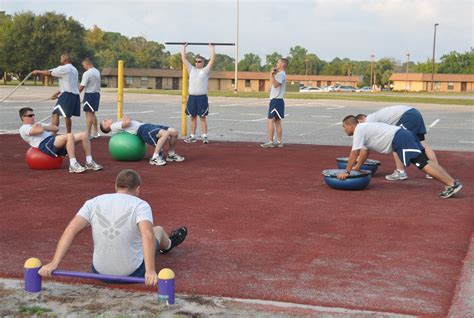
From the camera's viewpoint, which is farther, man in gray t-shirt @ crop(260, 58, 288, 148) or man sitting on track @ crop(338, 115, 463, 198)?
man in gray t-shirt @ crop(260, 58, 288, 148)

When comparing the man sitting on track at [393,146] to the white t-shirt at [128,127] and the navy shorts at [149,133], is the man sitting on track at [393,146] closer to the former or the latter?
the navy shorts at [149,133]

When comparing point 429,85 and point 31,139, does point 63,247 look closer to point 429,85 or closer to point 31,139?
point 31,139

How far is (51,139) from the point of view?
10484mm

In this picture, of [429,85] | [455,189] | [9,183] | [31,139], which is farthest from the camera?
[429,85]

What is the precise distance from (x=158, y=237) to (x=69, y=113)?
908 centimetres

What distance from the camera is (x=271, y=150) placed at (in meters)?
A: 14.1

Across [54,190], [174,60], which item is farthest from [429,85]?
[54,190]

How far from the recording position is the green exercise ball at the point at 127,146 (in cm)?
1169

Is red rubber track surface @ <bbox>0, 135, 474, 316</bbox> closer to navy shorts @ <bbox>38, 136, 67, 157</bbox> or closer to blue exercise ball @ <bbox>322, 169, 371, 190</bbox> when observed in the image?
blue exercise ball @ <bbox>322, 169, 371, 190</bbox>

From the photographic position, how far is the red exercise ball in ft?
34.7

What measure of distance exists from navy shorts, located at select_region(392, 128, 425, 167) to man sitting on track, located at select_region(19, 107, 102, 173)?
4851mm

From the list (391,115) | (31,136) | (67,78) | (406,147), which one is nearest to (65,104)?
(67,78)

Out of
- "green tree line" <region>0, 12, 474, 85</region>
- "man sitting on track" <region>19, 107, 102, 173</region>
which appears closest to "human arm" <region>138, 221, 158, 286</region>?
"man sitting on track" <region>19, 107, 102, 173</region>

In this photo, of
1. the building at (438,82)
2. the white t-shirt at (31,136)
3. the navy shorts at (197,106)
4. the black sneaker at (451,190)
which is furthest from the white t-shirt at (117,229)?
the building at (438,82)
